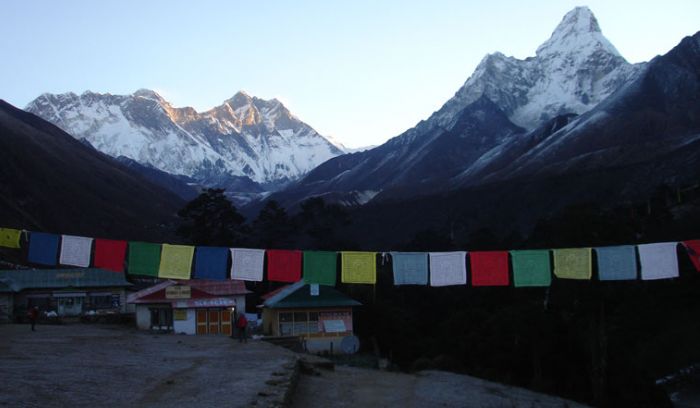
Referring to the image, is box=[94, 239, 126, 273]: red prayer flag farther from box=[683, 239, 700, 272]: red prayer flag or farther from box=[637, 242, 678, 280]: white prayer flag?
box=[683, 239, 700, 272]: red prayer flag

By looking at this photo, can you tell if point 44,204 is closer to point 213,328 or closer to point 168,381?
point 213,328

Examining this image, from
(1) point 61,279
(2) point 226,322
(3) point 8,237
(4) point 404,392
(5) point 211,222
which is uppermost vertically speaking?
(5) point 211,222

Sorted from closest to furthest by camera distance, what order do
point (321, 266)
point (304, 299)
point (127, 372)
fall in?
point (127, 372)
point (321, 266)
point (304, 299)

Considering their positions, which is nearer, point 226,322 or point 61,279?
point 226,322

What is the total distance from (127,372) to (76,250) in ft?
33.6

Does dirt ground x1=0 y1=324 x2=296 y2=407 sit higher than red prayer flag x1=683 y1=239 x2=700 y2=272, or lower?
lower

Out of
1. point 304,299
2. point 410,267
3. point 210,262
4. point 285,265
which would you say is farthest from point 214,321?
point 410,267

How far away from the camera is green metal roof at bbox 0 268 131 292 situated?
50344 mm

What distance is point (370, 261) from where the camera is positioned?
27156mm

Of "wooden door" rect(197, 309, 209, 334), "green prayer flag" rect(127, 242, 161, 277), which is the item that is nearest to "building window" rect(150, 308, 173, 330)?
"wooden door" rect(197, 309, 209, 334)

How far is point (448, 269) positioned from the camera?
89.5ft

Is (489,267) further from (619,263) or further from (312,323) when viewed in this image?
(312,323)

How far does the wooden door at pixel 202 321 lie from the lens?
44031 millimetres

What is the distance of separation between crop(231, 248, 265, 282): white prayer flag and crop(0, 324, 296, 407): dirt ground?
2799mm
